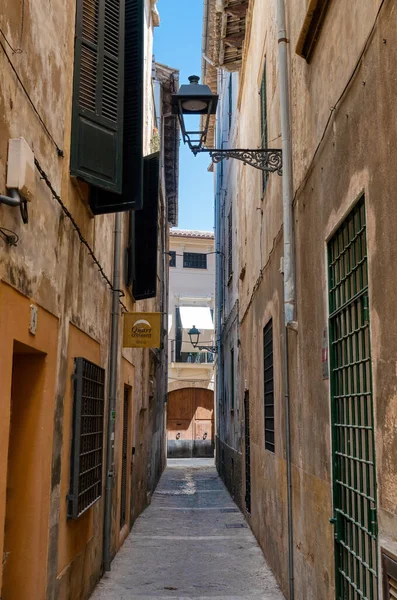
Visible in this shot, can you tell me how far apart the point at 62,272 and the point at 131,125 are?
7.13 feet

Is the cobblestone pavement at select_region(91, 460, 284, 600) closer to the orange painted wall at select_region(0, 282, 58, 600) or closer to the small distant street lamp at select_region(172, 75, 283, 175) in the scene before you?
the orange painted wall at select_region(0, 282, 58, 600)

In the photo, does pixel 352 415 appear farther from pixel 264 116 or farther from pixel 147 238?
pixel 147 238

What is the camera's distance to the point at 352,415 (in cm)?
420

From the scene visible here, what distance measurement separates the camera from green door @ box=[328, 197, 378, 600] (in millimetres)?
3848

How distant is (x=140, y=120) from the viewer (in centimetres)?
682

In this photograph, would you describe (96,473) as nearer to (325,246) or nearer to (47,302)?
(47,302)

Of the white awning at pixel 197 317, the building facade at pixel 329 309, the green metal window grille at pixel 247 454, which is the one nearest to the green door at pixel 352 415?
Answer: the building facade at pixel 329 309

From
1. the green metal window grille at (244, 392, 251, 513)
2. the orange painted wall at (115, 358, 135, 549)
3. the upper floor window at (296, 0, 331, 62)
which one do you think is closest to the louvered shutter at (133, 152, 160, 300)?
the orange painted wall at (115, 358, 135, 549)

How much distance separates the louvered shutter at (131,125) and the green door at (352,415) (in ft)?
8.41

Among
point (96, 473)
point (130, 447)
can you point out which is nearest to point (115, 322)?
point (96, 473)

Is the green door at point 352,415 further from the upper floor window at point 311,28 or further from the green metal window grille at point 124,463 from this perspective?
the green metal window grille at point 124,463

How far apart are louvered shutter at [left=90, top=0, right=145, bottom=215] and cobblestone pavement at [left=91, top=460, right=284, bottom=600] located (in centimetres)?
410

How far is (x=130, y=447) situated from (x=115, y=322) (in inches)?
127

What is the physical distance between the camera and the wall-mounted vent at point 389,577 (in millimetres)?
3098
